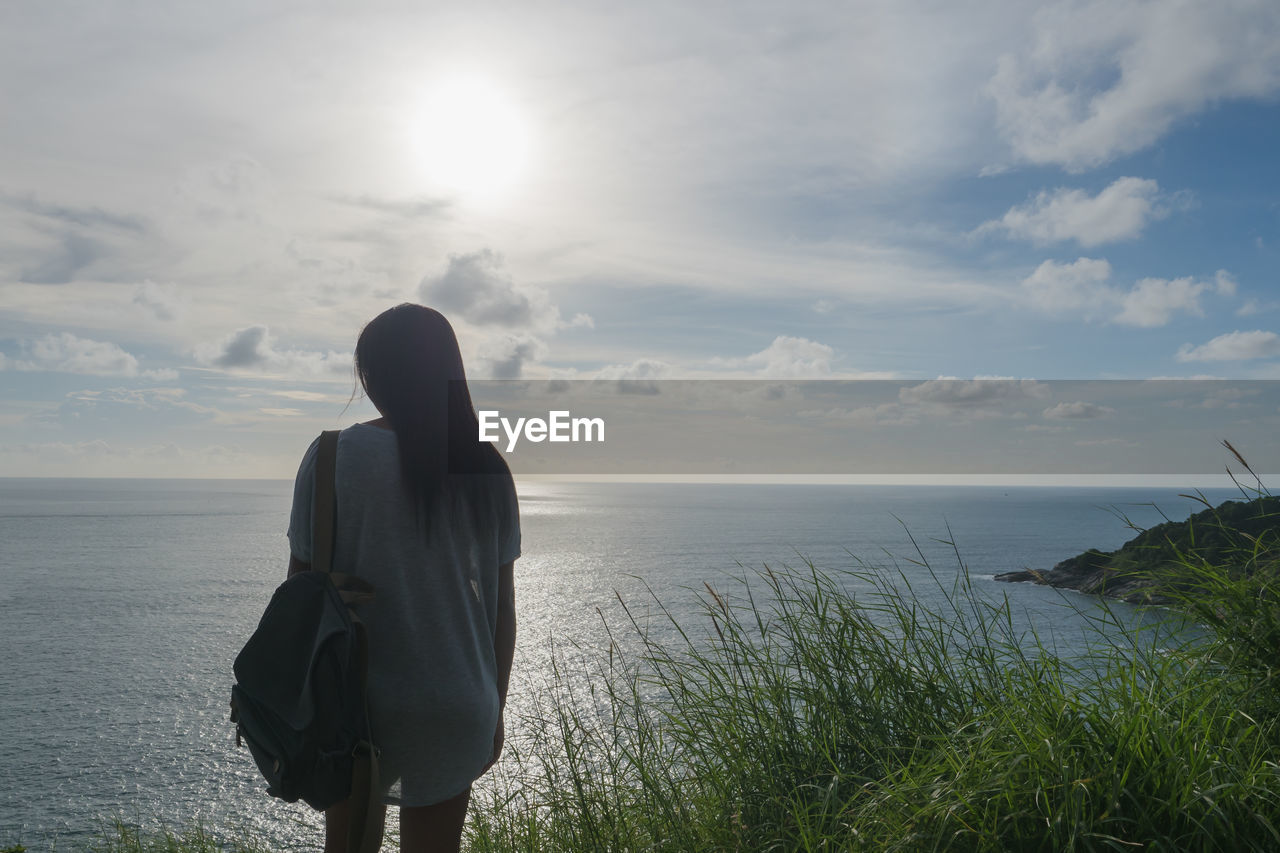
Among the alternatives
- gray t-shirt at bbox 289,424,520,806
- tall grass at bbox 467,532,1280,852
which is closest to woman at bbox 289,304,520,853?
gray t-shirt at bbox 289,424,520,806

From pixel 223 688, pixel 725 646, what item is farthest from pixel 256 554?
pixel 725 646

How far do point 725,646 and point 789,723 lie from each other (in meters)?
0.44

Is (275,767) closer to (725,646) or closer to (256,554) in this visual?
(725,646)

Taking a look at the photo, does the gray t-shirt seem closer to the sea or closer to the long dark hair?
the long dark hair

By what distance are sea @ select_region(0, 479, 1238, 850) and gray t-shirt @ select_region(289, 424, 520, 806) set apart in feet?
1.82

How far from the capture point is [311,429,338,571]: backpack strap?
6.56 ft

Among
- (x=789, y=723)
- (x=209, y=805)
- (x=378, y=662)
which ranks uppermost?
(x=378, y=662)

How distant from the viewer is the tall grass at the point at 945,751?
196cm

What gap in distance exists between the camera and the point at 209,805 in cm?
2056

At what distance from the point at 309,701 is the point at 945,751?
175cm

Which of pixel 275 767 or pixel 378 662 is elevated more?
pixel 378 662

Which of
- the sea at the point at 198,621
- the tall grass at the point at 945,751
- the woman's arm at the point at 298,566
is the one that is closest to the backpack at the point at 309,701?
the woman's arm at the point at 298,566

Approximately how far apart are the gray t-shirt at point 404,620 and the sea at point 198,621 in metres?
0.56

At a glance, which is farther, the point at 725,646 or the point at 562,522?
the point at 562,522
